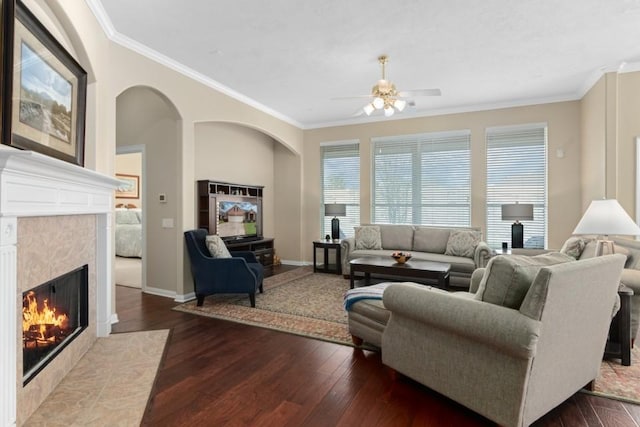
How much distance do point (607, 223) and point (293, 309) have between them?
3.32 meters

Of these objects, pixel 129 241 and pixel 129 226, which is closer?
pixel 129 241

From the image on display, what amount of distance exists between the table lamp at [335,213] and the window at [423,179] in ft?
2.28

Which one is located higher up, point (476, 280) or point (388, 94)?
point (388, 94)

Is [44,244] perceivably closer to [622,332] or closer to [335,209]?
[622,332]

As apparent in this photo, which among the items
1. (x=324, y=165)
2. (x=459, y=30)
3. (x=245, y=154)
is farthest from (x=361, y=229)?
(x=459, y=30)

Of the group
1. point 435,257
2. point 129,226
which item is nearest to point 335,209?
point 435,257

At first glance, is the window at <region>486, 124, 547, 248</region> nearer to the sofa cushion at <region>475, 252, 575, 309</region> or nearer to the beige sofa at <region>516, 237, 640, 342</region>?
the beige sofa at <region>516, 237, 640, 342</region>

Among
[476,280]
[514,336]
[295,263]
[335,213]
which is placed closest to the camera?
[514,336]

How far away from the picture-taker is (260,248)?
230 inches

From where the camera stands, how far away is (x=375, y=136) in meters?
6.63

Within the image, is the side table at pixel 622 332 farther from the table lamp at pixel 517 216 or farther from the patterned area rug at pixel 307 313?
the table lamp at pixel 517 216

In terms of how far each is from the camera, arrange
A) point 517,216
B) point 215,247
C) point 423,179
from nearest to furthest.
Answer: point 215,247 < point 517,216 < point 423,179

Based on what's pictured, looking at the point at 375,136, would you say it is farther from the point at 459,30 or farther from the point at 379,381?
the point at 379,381

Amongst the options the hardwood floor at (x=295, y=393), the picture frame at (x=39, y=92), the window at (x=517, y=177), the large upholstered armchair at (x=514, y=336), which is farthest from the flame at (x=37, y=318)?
the window at (x=517, y=177)
